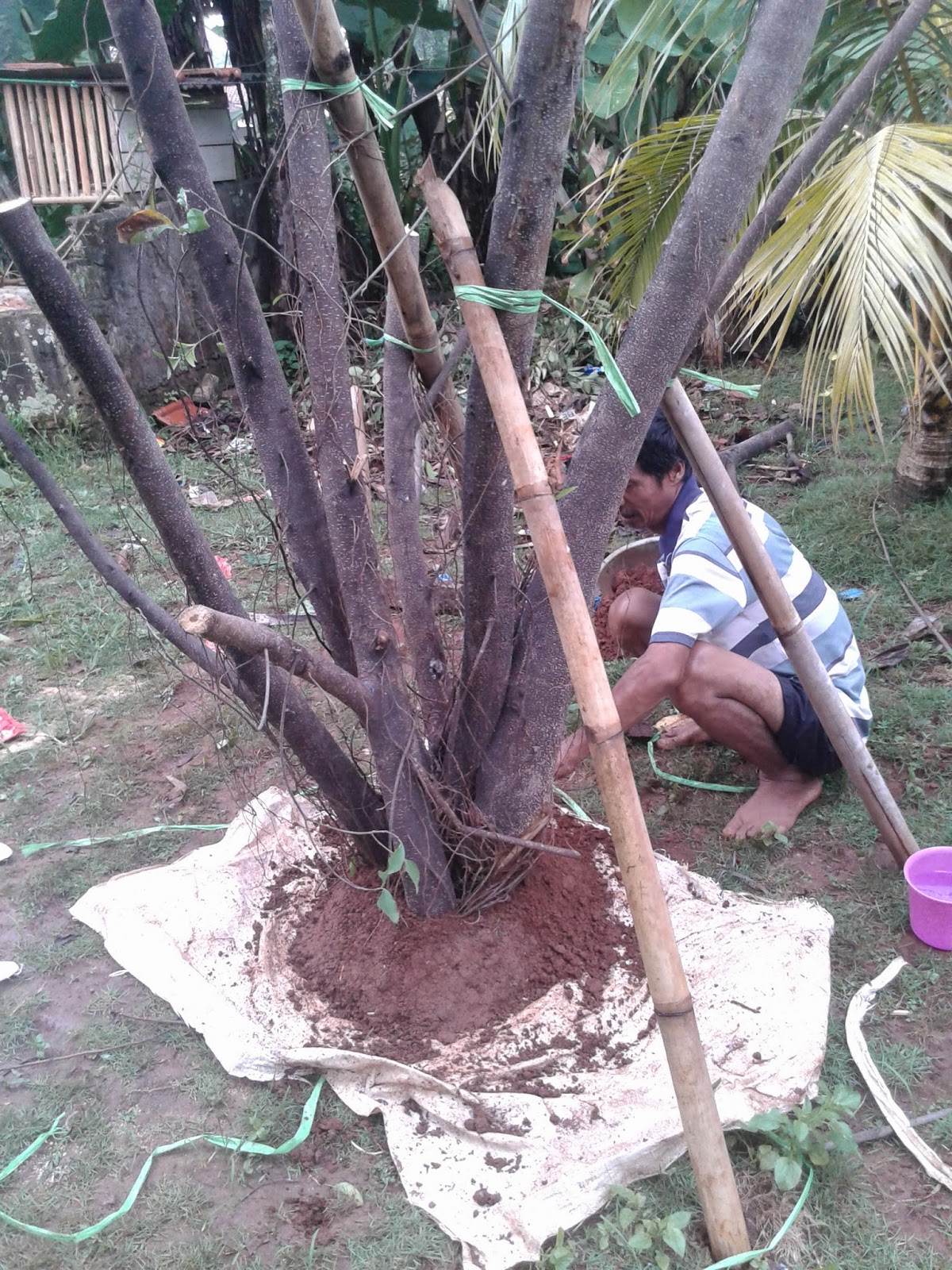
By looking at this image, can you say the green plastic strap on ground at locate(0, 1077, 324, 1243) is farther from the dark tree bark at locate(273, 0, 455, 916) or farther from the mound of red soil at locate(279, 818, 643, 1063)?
the dark tree bark at locate(273, 0, 455, 916)

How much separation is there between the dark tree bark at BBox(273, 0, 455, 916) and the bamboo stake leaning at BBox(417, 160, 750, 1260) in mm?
460

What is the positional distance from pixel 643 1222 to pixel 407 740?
980mm

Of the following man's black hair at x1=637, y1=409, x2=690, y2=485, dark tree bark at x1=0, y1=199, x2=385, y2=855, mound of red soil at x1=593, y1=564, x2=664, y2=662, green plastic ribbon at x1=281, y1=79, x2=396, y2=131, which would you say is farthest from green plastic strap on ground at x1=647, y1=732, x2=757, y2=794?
green plastic ribbon at x1=281, y1=79, x2=396, y2=131

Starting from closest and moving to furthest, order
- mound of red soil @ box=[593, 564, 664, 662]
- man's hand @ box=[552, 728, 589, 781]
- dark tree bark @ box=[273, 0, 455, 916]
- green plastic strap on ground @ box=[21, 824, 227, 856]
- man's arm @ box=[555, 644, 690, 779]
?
dark tree bark @ box=[273, 0, 455, 916] → man's arm @ box=[555, 644, 690, 779] → man's hand @ box=[552, 728, 589, 781] → green plastic strap on ground @ box=[21, 824, 227, 856] → mound of red soil @ box=[593, 564, 664, 662]

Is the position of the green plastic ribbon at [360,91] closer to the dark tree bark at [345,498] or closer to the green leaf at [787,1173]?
the dark tree bark at [345,498]

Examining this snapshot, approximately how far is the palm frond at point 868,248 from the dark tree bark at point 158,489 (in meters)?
1.78

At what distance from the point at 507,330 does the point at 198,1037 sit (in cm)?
165

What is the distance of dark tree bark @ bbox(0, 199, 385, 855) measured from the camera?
152 cm

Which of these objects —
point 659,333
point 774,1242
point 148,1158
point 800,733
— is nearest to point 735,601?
point 800,733

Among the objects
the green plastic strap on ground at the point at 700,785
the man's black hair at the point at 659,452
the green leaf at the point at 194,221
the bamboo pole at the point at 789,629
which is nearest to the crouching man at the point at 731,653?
the man's black hair at the point at 659,452

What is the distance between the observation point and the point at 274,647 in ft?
5.43

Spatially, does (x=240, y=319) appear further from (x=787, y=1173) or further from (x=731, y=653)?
(x=787, y=1173)

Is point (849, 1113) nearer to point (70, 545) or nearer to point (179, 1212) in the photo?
point (179, 1212)

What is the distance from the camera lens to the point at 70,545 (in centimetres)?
513
